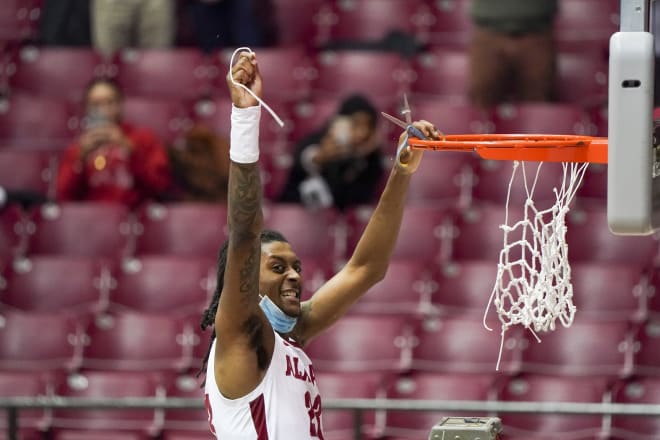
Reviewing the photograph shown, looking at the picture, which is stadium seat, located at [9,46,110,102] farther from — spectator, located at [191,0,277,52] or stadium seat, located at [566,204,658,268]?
stadium seat, located at [566,204,658,268]

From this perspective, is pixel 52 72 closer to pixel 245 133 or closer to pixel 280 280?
pixel 280 280

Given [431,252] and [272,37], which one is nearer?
[431,252]

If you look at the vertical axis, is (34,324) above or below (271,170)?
below

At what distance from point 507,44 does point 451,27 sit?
1.53 m

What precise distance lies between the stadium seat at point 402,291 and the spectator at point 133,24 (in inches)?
120

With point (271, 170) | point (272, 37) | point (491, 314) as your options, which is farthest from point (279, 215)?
point (272, 37)

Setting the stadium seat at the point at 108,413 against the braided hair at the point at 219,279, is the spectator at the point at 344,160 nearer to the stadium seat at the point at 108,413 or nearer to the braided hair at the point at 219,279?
the stadium seat at the point at 108,413

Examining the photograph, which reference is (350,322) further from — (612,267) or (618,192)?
(618,192)

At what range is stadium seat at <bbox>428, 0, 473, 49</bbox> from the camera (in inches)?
434

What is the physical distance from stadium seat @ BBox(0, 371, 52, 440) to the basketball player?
3026 millimetres

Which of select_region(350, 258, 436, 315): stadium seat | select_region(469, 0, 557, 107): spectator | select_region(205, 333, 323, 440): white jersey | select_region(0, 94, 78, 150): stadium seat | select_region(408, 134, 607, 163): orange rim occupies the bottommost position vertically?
select_region(205, 333, 323, 440): white jersey

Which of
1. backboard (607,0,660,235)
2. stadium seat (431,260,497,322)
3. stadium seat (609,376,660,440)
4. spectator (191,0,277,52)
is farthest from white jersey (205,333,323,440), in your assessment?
spectator (191,0,277,52)

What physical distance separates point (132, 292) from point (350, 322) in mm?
1437

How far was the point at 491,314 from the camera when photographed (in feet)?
28.2
